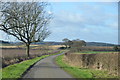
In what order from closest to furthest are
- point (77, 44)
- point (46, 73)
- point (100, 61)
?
point (46, 73) → point (100, 61) → point (77, 44)

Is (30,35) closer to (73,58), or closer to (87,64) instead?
(73,58)

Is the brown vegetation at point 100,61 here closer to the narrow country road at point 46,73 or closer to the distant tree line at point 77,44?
the narrow country road at point 46,73

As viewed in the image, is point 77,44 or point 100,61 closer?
point 100,61

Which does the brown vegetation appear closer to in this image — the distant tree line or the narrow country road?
the narrow country road

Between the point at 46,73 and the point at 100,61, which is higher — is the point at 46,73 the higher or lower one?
the lower one

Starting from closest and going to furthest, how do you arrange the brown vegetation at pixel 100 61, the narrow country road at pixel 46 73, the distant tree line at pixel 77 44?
the brown vegetation at pixel 100 61, the narrow country road at pixel 46 73, the distant tree line at pixel 77 44

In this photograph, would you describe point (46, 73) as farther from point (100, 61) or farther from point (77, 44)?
point (77, 44)

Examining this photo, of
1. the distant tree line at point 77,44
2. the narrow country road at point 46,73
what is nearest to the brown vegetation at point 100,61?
the narrow country road at point 46,73

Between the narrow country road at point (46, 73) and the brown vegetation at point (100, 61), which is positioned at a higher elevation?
the brown vegetation at point (100, 61)

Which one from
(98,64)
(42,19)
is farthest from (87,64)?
(42,19)

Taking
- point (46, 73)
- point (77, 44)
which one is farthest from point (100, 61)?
point (77, 44)

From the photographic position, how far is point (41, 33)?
152ft

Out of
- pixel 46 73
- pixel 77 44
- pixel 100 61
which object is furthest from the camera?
pixel 77 44

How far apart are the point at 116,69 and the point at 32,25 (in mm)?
29102
